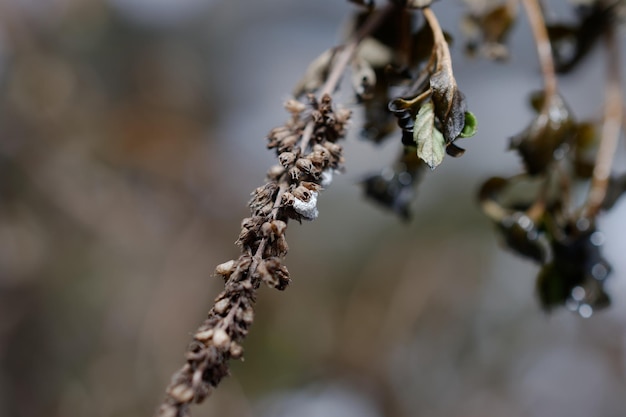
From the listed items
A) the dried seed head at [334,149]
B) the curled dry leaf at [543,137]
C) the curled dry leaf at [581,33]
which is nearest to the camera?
the dried seed head at [334,149]

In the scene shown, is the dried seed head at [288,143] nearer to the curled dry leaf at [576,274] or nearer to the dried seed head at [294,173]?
the dried seed head at [294,173]

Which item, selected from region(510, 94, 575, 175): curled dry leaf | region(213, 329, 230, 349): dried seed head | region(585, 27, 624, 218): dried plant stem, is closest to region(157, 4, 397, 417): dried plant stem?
region(213, 329, 230, 349): dried seed head

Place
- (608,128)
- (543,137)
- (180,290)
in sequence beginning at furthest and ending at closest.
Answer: (180,290), (608,128), (543,137)

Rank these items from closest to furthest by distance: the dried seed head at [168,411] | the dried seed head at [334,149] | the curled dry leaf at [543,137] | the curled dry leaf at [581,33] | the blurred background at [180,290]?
the dried seed head at [168,411] < the dried seed head at [334,149] < the curled dry leaf at [543,137] < the curled dry leaf at [581,33] < the blurred background at [180,290]

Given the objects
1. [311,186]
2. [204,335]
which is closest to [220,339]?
[204,335]

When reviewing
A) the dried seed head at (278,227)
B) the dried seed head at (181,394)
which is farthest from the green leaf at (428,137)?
the dried seed head at (181,394)

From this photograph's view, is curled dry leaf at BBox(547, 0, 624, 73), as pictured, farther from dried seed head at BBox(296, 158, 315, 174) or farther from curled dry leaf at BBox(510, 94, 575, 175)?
dried seed head at BBox(296, 158, 315, 174)

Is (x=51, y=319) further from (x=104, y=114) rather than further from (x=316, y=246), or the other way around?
(x=316, y=246)

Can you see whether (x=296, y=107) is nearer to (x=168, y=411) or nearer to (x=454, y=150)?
(x=454, y=150)
